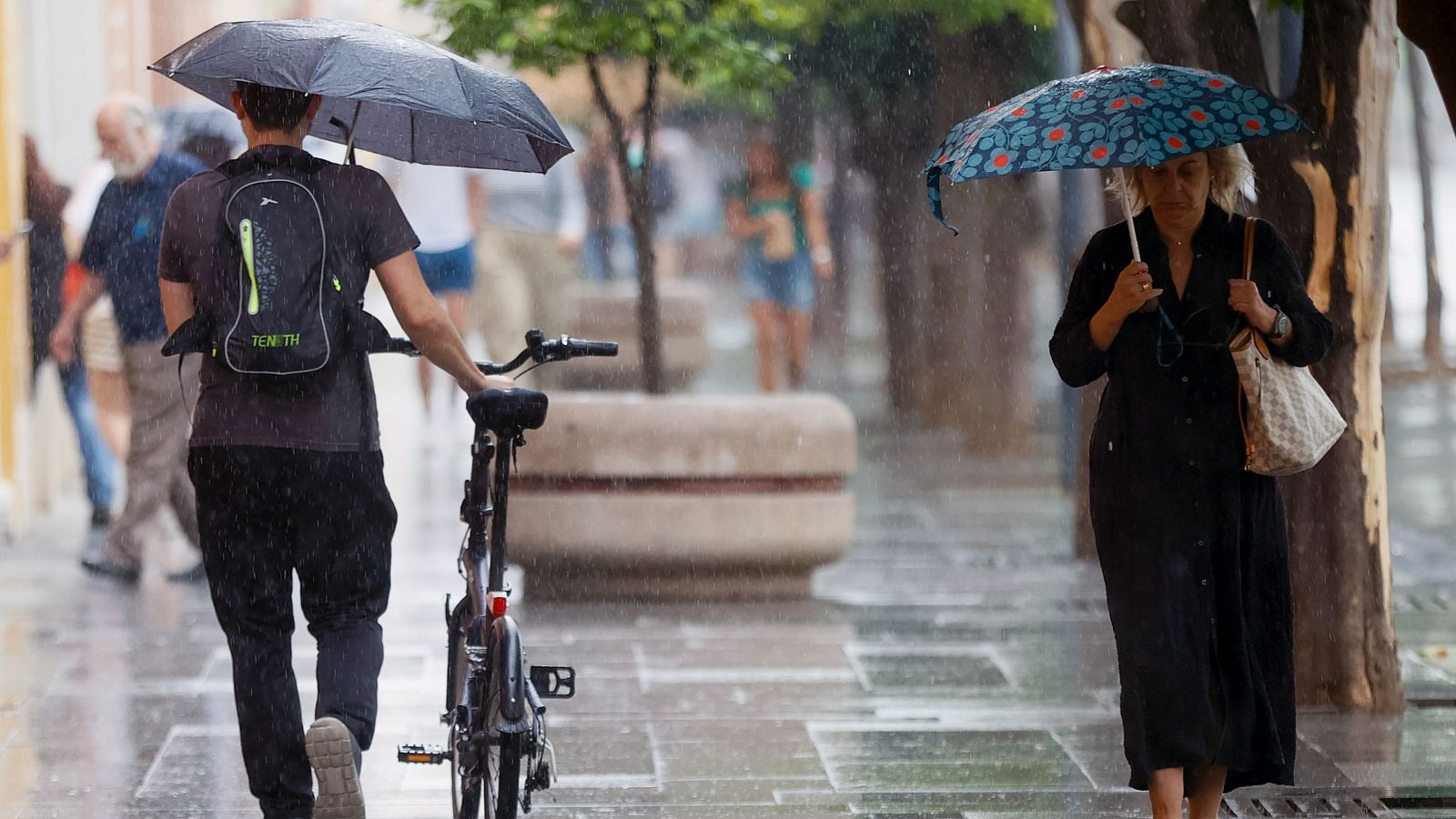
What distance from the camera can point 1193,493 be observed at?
4.75 m

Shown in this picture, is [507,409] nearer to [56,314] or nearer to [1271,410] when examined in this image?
[1271,410]

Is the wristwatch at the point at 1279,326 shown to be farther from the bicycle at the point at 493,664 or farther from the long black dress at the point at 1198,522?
the bicycle at the point at 493,664

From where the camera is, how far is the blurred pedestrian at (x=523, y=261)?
669 inches

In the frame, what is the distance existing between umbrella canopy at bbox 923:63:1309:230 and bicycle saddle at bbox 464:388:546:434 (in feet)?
3.36

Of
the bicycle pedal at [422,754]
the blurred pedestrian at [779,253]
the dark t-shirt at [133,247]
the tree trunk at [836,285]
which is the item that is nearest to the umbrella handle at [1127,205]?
the bicycle pedal at [422,754]

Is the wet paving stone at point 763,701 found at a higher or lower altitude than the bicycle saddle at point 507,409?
lower

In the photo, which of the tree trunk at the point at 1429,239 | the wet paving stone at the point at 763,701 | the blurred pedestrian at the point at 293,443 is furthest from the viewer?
the tree trunk at the point at 1429,239

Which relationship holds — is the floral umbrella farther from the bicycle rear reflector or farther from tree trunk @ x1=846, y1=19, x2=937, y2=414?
tree trunk @ x1=846, y1=19, x2=937, y2=414

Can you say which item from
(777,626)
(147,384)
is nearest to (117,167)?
(147,384)

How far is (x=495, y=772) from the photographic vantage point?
4.72 meters

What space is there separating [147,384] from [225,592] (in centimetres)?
466

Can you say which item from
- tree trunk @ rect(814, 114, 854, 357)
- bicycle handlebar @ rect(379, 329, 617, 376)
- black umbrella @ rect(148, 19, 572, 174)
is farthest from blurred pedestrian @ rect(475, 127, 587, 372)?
bicycle handlebar @ rect(379, 329, 617, 376)

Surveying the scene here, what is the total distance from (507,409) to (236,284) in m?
0.64

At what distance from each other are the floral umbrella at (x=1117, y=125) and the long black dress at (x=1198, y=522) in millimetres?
250
